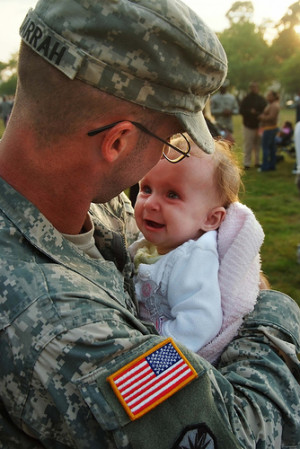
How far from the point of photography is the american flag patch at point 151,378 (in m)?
1.24

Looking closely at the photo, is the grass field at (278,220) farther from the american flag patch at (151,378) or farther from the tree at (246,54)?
the tree at (246,54)

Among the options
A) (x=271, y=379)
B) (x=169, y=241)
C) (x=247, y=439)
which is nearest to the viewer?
(x=247, y=439)

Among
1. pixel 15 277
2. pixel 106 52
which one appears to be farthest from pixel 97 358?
pixel 106 52

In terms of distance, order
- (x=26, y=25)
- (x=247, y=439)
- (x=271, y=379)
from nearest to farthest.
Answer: (x=247, y=439) → (x=26, y=25) → (x=271, y=379)

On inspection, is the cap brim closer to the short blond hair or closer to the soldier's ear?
the soldier's ear

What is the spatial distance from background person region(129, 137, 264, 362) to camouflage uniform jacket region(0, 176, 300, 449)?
0.50 metres

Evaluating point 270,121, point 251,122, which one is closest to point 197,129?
point 270,121

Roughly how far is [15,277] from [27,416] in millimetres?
359

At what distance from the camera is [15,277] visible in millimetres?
1284

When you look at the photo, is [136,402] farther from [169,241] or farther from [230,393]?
[169,241]

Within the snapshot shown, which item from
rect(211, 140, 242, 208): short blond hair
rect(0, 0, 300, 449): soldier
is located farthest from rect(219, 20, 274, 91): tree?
rect(0, 0, 300, 449): soldier

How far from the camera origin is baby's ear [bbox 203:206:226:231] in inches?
90.9

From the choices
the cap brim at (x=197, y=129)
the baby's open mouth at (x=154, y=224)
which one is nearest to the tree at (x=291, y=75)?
the baby's open mouth at (x=154, y=224)

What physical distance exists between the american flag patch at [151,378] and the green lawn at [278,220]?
1892 mm
